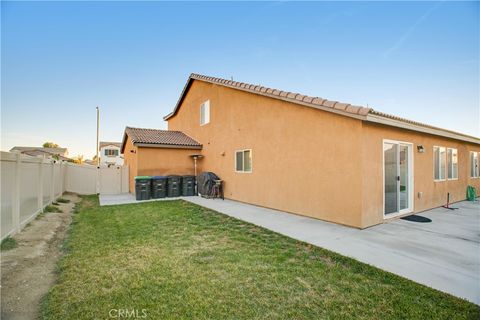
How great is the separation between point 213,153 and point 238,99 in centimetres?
353

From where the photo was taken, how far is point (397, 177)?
7.13m

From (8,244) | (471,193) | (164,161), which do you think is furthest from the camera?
(164,161)

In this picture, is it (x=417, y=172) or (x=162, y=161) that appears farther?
(x=162, y=161)

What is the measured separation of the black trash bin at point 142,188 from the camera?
11023 mm

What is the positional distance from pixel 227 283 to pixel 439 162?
34.3 feet

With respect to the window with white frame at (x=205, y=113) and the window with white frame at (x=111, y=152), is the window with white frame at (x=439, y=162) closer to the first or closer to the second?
the window with white frame at (x=205, y=113)

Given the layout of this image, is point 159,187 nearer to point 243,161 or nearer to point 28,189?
point 243,161

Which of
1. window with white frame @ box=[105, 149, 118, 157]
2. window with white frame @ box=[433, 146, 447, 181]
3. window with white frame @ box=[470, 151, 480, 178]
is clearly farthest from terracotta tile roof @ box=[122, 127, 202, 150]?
window with white frame @ box=[105, 149, 118, 157]

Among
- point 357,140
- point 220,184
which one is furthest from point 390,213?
point 220,184

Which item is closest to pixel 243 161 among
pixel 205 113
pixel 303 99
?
pixel 303 99

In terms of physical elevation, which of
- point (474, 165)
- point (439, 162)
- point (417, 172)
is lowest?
point (417, 172)

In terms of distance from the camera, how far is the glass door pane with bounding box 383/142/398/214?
6695 millimetres

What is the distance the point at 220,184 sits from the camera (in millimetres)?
11328

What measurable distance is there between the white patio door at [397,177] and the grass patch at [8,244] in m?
9.22
